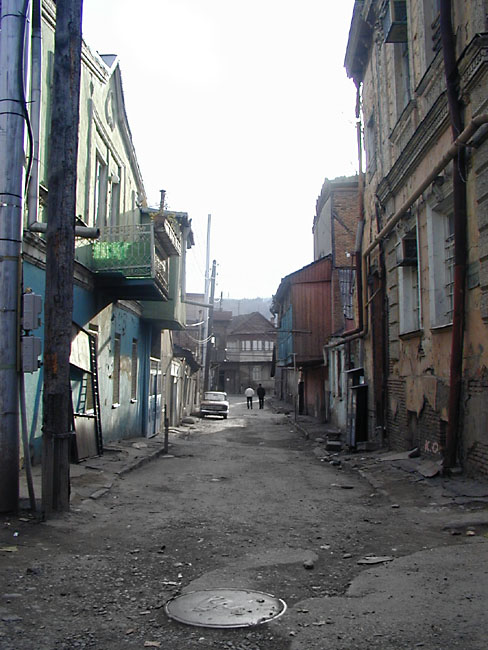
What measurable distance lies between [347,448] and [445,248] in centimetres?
616

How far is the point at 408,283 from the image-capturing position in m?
12.0

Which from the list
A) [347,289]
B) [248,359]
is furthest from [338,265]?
[248,359]

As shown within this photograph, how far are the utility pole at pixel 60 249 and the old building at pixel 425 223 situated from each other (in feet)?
16.1

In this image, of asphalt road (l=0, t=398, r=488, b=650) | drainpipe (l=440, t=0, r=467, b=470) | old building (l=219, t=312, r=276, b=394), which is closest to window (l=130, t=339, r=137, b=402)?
asphalt road (l=0, t=398, r=488, b=650)

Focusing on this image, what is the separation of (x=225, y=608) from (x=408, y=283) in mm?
9017

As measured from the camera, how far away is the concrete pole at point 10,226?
6.31 meters

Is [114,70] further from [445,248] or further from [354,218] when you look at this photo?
[354,218]

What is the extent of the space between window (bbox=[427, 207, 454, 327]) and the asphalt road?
299cm

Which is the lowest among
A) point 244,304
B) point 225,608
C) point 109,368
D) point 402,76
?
point 225,608

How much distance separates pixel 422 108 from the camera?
10453 mm

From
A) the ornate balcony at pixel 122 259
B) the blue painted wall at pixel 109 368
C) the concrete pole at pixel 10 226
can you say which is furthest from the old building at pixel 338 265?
the concrete pole at pixel 10 226

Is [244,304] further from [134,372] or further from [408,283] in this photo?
[408,283]

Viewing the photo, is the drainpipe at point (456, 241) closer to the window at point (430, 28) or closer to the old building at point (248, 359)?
the window at point (430, 28)

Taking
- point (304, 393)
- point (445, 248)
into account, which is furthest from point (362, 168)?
point (304, 393)
